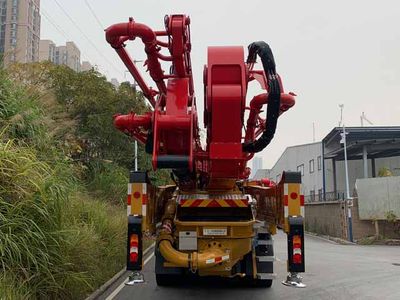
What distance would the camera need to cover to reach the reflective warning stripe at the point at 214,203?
7633mm

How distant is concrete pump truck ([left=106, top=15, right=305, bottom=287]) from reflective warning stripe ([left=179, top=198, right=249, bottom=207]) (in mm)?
16

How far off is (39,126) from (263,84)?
14.8ft

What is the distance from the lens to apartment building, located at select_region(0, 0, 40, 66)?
41.9 feet

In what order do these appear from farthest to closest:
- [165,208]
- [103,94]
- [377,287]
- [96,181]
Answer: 1. [103,94]
2. [96,181]
3. [377,287]
4. [165,208]

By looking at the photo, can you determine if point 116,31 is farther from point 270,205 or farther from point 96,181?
point 96,181

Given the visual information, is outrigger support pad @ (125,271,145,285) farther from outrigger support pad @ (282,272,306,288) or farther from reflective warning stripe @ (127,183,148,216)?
outrigger support pad @ (282,272,306,288)

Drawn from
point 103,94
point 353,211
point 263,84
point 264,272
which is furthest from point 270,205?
point 353,211

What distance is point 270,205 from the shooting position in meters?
8.55

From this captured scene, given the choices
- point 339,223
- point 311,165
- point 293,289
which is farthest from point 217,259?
point 311,165

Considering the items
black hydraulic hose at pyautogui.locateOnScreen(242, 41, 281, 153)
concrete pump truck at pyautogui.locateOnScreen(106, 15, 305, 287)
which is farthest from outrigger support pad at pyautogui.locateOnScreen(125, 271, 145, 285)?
black hydraulic hose at pyautogui.locateOnScreen(242, 41, 281, 153)

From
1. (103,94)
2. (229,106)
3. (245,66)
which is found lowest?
(229,106)

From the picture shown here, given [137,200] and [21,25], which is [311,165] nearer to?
[21,25]

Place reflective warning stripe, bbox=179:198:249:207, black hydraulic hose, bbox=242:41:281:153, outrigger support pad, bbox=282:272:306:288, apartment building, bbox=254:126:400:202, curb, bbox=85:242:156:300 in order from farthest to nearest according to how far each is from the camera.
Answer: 1. apartment building, bbox=254:126:400:202
2. curb, bbox=85:242:156:300
3. reflective warning stripe, bbox=179:198:249:207
4. outrigger support pad, bbox=282:272:306:288
5. black hydraulic hose, bbox=242:41:281:153

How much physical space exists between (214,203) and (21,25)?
965cm
